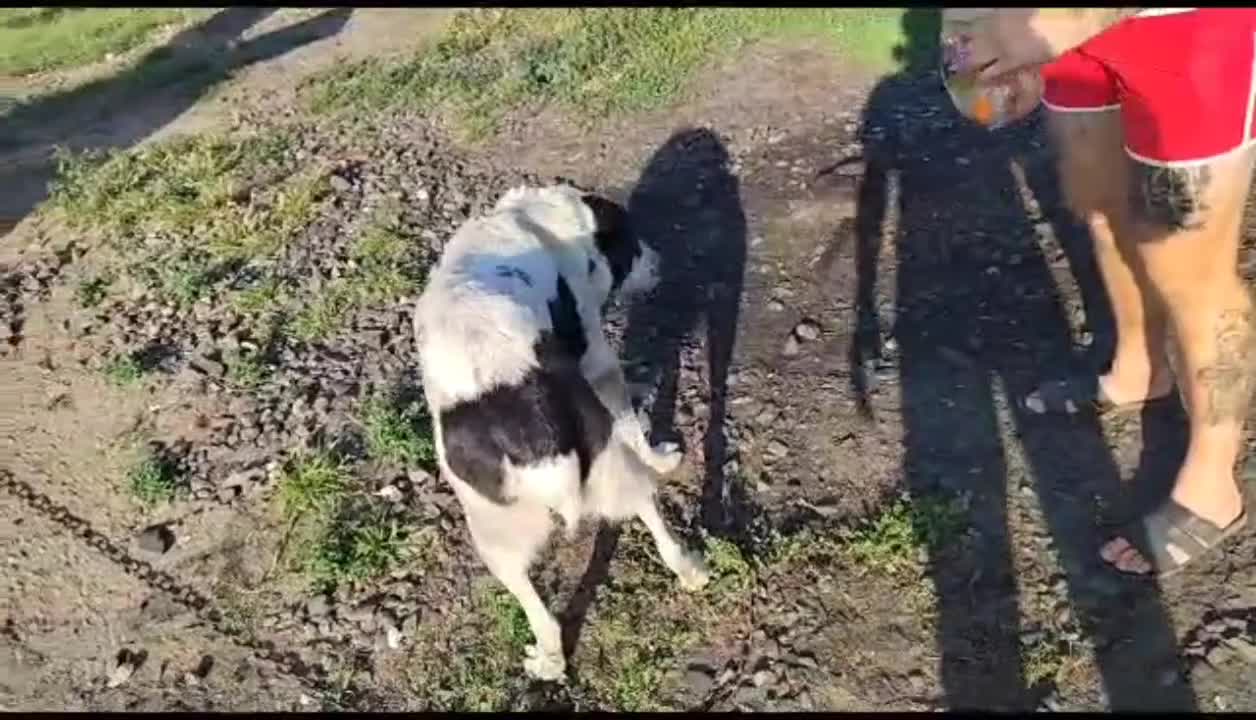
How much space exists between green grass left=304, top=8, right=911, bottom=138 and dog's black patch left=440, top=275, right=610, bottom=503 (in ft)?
12.4

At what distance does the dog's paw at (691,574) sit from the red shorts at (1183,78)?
1.84 meters

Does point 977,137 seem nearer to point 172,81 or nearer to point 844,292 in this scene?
point 844,292

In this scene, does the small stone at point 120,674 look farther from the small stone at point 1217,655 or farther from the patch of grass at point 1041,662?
the small stone at point 1217,655

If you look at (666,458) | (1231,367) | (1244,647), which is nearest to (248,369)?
(666,458)

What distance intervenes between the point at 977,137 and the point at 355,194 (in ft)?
10.9

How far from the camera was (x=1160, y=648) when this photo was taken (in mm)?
3535

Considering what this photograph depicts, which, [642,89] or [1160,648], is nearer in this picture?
[1160,648]

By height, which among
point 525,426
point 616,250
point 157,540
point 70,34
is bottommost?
point 70,34

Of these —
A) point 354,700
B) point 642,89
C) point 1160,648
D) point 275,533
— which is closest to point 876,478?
point 1160,648

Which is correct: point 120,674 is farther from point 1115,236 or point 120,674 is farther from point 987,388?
point 1115,236

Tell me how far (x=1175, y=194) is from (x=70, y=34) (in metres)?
9.27

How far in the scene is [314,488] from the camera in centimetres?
466

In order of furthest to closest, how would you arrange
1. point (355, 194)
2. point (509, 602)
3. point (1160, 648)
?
point (355, 194)
point (509, 602)
point (1160, 648)

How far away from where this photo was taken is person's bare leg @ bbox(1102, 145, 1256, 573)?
128 inches
